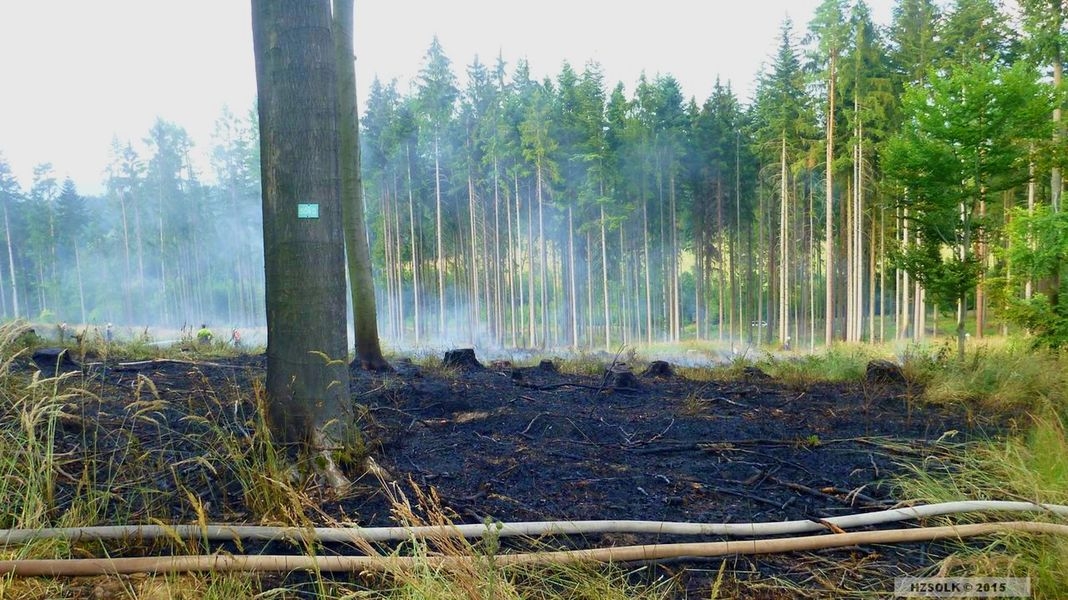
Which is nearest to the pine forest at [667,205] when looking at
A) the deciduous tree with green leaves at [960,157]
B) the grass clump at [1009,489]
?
the deciduous tree with green leaves at [960,157]

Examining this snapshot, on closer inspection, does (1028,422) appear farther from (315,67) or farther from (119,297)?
(119,297)

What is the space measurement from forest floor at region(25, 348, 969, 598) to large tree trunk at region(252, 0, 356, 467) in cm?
22

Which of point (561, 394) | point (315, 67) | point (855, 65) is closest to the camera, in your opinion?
point (315, 67)

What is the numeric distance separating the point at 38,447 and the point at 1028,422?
238 inches

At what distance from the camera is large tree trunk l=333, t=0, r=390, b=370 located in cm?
698

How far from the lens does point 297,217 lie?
2635 mm

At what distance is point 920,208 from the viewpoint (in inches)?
413

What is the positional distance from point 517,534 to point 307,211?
174 cm

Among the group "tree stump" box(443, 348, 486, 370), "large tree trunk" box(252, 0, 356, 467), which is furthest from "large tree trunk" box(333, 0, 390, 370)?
"large tree trunk" box(252, 0, 356, 467)

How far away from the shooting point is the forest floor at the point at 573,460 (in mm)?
2176

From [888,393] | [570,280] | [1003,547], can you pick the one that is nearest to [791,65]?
[570,280]

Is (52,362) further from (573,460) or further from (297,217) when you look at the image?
(573,460)

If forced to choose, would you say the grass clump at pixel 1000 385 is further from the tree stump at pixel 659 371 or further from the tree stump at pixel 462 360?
the tree stump at pixel 462 360

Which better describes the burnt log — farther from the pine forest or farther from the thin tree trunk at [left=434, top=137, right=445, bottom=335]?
the thin tree trunk at [left=434, top=137, right=445, bottom=335]
